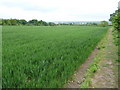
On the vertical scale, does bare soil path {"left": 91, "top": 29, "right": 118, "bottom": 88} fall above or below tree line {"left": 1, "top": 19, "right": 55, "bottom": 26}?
below

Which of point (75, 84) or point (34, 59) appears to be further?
point (34, 59)

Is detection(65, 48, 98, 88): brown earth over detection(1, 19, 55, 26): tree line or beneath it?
beneath

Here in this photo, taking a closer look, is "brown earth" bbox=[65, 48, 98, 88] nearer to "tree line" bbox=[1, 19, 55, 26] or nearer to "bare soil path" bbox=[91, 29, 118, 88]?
"bare soil path" bbox=[91, 29, 118, 88]

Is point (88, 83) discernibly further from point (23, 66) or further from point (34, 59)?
point (34, 59)

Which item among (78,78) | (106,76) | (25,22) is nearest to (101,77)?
(106,76)

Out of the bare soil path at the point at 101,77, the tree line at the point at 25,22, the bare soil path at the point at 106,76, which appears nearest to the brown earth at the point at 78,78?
the bare soil path at the point at 101,77

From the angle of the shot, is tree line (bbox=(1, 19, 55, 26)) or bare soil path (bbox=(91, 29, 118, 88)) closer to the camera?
bare soil path (bbox=(91, 29, 118, 88))

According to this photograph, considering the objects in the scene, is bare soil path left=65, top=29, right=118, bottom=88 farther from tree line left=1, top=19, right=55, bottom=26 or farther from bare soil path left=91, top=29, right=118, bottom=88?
tree line left=1, top=19, right=55, bottom=26

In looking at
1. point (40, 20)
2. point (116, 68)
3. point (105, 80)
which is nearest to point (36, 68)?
point (105, 80)

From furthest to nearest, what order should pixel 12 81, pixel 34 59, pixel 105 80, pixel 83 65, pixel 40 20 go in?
pixel 40 20 → pixel 83 65 → pixel 34 59 → pixel 105 80 → pixel 12 81

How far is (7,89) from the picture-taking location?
3.36 meters

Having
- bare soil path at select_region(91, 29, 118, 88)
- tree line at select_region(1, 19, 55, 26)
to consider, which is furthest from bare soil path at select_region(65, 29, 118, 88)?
tree line at select_region(1, 19, 55, 26)

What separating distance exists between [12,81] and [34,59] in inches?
85.3

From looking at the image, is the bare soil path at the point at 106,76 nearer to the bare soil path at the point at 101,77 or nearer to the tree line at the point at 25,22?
the bare soil path at the point at 101,77
